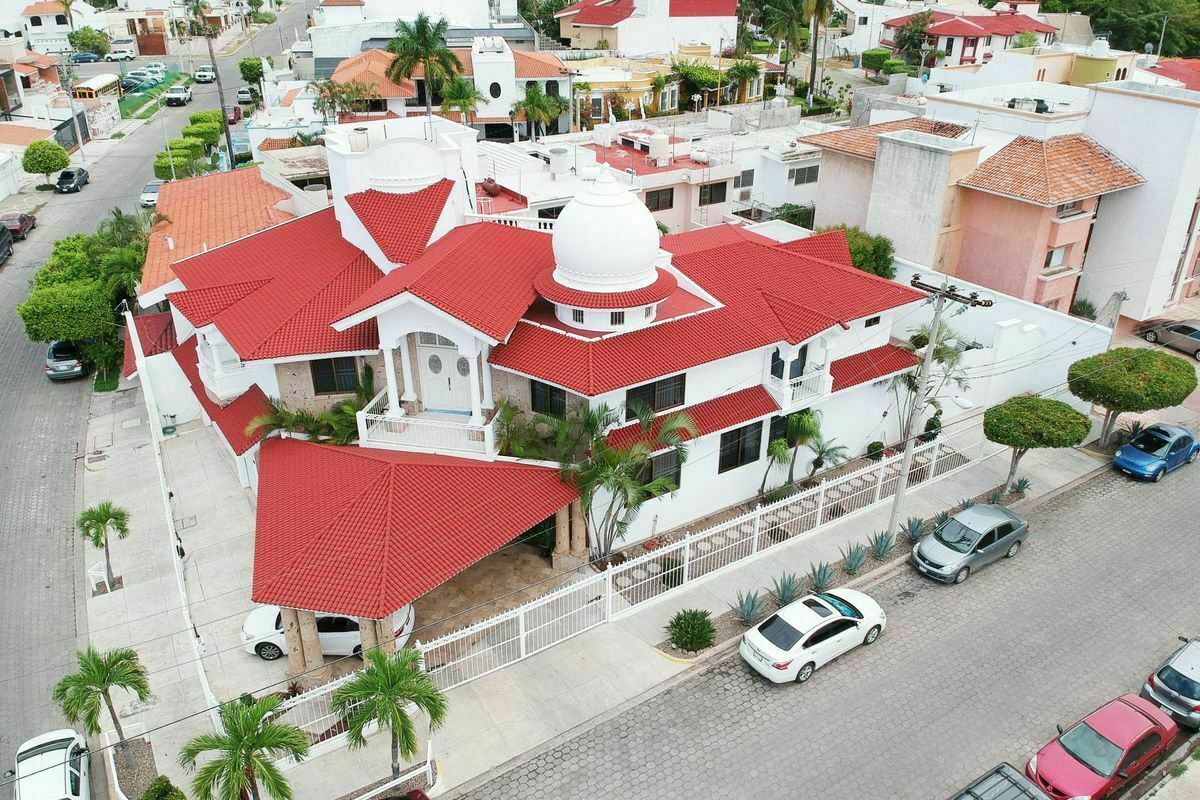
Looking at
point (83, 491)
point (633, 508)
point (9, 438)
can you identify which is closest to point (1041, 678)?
point (633, 508)

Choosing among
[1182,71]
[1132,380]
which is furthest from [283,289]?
[1182,71]

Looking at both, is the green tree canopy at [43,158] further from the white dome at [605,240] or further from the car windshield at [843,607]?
the car windshield at [843,607]

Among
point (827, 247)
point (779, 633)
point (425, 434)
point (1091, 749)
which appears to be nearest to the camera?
point (1091, 749)

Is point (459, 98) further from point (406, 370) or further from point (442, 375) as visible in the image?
point (442, 375)

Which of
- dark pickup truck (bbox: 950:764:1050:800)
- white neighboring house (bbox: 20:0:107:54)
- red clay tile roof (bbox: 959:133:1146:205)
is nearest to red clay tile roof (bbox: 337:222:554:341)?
dark pickup truck (bbox: 950:764:1050:800)

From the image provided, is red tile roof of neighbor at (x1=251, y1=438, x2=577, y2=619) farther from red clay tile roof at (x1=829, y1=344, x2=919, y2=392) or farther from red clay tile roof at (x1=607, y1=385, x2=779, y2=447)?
red clay tile roof at (x1=829, y1=344, x2=919, y2=392)
